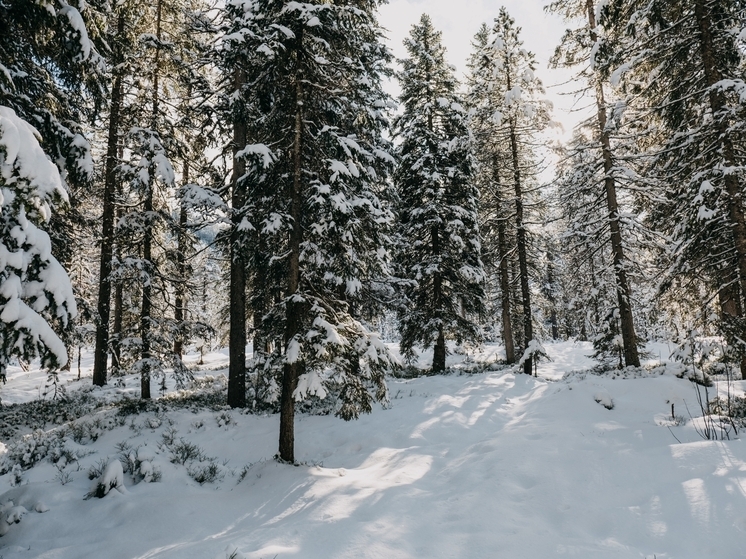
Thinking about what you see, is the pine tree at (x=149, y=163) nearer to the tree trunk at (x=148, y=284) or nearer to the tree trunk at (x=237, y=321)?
the tree trunk at (x=148, y=284)

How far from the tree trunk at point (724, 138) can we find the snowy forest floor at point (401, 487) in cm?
401

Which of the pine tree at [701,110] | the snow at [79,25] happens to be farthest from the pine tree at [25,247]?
the pine tree at [701,110]

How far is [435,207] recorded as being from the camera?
17891mm

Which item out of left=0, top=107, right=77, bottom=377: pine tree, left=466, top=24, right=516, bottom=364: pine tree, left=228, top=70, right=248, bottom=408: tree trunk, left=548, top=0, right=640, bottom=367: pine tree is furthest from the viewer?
left=466, top=24, right=516, bottom=364: pine tree

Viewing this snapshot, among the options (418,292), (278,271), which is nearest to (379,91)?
(418,292)

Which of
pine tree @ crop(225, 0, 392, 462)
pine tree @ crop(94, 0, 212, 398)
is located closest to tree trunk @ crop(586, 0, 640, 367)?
pine tree @ crop(225, 0, 392, 462)

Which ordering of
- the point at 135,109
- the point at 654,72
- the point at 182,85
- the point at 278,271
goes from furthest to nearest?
1. the point at 182,85
2. the point at 135,109
3. the point at 654,72
4. the point at 278,271

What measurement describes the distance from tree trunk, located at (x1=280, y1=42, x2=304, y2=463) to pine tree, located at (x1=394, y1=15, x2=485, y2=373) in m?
10.1

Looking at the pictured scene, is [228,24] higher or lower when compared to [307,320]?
higher

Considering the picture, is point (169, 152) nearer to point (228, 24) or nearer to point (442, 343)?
point (228, 24)

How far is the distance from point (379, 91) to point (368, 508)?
15.8 meters

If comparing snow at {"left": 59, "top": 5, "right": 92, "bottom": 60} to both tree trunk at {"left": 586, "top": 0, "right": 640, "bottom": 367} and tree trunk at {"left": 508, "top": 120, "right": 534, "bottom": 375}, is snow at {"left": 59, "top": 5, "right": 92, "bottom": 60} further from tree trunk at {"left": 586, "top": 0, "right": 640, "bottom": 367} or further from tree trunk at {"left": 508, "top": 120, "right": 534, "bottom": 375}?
tree trunk at {"left": 508, "top": 120, "right": 534, "bottom": 375}

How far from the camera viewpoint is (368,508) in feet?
19.1

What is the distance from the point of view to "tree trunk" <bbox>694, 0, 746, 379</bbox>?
9.05 m
